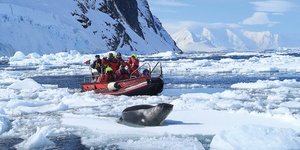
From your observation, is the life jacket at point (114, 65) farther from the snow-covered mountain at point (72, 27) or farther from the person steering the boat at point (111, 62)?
the snow-covered mountain at point (72, 27)

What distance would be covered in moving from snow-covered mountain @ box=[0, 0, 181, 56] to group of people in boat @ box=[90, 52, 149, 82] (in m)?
47.4

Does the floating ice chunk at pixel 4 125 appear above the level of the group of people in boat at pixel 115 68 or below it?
below

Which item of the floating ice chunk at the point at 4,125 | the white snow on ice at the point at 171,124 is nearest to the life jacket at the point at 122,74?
the white snow on ice at the point at 171,124

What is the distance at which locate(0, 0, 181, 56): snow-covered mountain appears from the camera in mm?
62094

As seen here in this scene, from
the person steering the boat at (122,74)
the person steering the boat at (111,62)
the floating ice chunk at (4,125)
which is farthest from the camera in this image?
the person steering the boat at (111,62)

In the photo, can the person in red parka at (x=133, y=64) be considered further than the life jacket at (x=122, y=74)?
Yes

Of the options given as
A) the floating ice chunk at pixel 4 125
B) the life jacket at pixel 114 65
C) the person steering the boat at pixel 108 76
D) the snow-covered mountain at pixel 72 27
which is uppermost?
the snow-covered mountain at pixel 72 27

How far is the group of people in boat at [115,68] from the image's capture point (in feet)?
51.5

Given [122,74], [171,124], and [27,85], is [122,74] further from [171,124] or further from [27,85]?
[171,124]

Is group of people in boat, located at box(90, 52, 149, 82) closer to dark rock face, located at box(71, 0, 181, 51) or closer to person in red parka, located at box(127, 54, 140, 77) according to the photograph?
person in red parka, located at box(127, 54, 140, 77)

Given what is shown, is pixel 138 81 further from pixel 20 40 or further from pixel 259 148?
pixel 20 40

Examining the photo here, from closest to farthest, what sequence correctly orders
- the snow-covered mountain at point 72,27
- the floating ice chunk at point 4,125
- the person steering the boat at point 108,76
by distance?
1. the floating ice chunk at point 4,125
2. the person steering the boat at point 108,76
3. the snow-covered mountain at point 72,27

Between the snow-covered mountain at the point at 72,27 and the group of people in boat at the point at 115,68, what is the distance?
156ft

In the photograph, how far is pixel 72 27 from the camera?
72.5m
